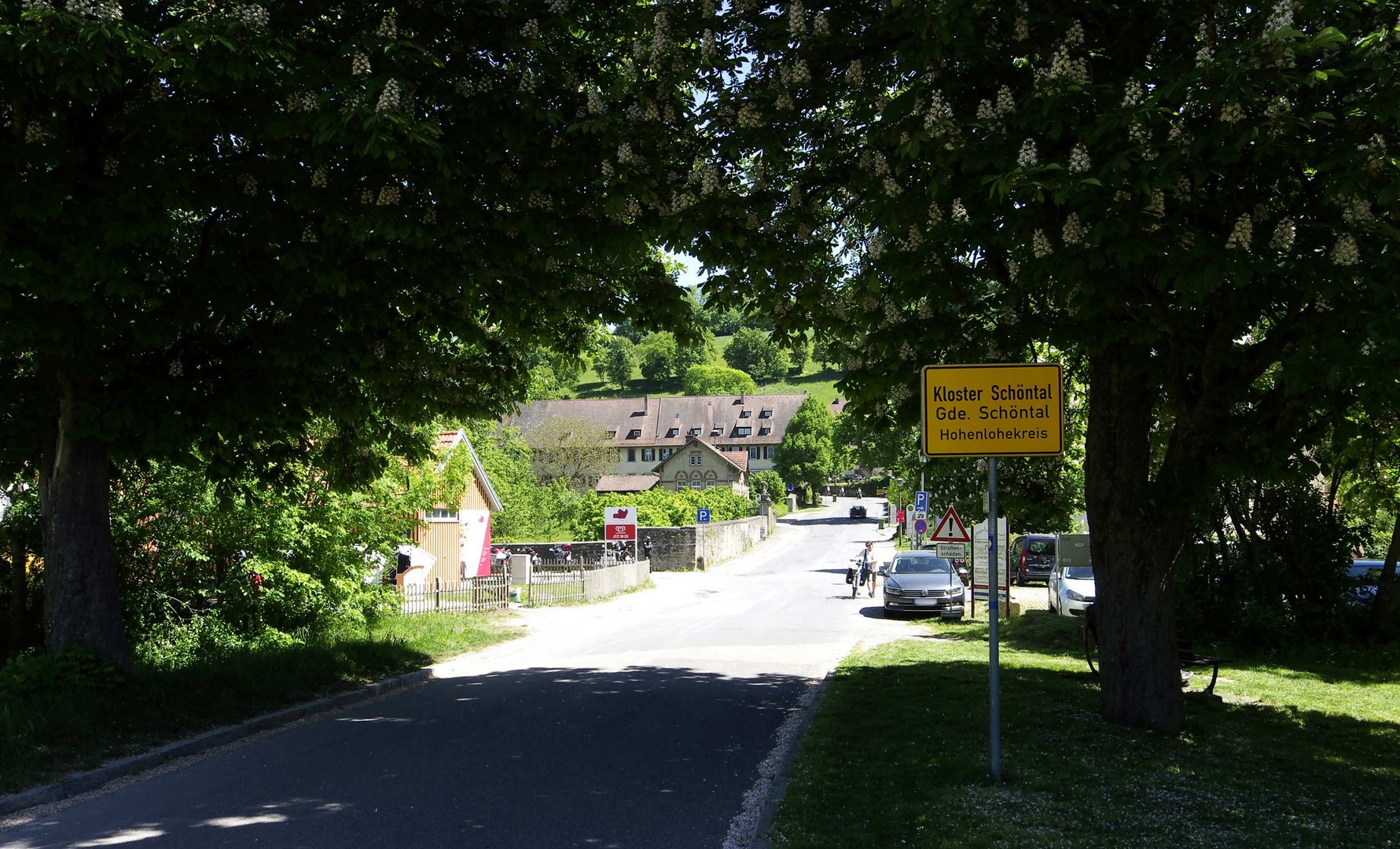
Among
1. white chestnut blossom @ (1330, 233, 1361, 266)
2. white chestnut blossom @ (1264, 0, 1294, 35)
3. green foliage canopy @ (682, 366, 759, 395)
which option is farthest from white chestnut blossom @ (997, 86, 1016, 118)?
green foliage canopy @ (682, 366, 759, 395)

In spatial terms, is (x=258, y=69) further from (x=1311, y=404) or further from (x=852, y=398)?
(x=1311, y=404)

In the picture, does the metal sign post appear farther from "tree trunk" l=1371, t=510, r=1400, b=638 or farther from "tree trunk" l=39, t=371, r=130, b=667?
"tree trunk" l=1371, t=510, r=1400, b=638

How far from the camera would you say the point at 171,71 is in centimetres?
857

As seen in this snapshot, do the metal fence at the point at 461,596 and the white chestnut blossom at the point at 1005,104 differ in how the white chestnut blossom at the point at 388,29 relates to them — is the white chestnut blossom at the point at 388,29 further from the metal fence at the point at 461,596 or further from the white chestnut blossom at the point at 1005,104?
the metal fence at the point at 461,596

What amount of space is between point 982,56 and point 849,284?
310 centimetres

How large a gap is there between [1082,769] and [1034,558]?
31468mm

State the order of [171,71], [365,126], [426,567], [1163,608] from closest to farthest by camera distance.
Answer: [365,126]
[171,71]
[1163,608]
[426,567]

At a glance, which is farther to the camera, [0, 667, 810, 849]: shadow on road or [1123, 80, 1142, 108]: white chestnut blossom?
[0, 667, 810, 849]: shadow on road

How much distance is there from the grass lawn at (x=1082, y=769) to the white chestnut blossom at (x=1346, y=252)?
11.1ft

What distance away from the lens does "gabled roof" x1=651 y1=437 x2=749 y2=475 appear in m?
106

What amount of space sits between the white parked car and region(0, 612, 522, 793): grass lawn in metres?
13.9

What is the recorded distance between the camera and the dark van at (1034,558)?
37.4 metres

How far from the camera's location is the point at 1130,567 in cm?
920

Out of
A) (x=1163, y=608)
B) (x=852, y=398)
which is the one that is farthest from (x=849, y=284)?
(x=1163, y=608)
